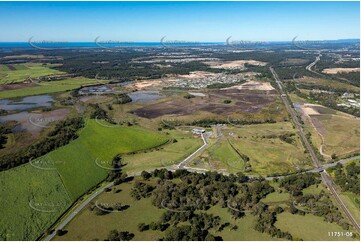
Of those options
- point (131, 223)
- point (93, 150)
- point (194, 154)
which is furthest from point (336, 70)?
point (131, 223)

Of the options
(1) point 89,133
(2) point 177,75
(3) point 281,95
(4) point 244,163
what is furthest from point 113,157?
(2) point 177,75

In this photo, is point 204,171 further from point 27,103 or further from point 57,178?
point 27,103

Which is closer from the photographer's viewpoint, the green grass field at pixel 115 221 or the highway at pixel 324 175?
the green grass field at pixel 115 221

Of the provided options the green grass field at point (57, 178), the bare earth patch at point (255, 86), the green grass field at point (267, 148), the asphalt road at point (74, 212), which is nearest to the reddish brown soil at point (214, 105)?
the bare earth patch at point (255, 86)

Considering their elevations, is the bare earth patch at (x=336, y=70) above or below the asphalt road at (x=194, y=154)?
above

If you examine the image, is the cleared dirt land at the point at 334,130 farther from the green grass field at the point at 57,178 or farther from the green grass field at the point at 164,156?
the green grass field at the point at 57,178

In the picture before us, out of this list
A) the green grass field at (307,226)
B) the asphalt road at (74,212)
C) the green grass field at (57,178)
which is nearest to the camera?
the asphalt road at (74,212)

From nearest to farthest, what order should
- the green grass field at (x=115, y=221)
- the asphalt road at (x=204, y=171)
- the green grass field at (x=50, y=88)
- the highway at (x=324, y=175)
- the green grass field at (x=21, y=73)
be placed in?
1. the green grass field at (x=115, y=221)
2. the asphalt road at (x=204, y=171)
3. the highway at (x=324, y=175)
4. the green grass field at (x=50, y=88)
5. the green grass field at (x=21, y=73)

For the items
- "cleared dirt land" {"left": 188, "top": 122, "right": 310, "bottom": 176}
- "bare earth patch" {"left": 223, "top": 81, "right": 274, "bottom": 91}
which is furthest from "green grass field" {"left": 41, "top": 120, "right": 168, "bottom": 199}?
"bare earth patch" {"left": 223, "top": 81, "right": 274, "bottom": 91}
